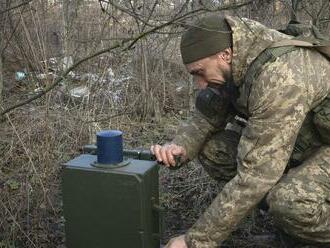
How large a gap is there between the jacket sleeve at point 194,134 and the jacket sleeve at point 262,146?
25.3 inches

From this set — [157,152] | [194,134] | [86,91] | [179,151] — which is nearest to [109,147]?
[157,152]

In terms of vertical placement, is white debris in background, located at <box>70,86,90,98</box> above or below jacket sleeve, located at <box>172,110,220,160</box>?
below

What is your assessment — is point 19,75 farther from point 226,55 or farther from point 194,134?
point 226,55

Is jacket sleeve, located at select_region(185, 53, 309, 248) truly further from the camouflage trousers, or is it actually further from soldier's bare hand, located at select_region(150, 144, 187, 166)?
soldier's bare hand, located at select_region(150, 144, 187, 166)

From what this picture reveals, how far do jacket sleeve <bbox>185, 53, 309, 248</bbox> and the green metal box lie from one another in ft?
0.78

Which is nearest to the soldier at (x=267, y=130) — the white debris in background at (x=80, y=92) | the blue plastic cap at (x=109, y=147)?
the blue plastic cap at (x=109, y=147)

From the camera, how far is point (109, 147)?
2.34 meters

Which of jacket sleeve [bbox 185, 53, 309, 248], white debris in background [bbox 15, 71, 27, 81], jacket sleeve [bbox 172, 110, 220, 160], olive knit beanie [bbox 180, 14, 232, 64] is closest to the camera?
jacket sleeve [bbox 185, 53, 309, 248]

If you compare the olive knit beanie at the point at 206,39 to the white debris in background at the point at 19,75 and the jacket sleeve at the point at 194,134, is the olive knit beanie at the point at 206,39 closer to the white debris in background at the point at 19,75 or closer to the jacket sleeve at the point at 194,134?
the jacket sleeve at the point at 194,134

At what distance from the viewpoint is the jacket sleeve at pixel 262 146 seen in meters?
2.27

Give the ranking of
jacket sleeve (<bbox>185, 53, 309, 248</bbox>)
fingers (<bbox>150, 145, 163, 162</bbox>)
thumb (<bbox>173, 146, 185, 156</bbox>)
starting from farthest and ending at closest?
thumb (<bbox>173, 146, 185, 156</bbox>) < fingers (<bbox>150, 145, 163, 162</bbox>) < jacket sleeve (<bbox>185, 53, 309, 248</bbox>)

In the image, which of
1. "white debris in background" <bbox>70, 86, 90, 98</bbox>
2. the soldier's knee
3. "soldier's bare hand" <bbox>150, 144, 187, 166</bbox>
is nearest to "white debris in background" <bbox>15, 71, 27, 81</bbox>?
"white debris in background" <bbox>70, 86, 90, 98</bbox>

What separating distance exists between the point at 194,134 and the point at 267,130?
0.77 m

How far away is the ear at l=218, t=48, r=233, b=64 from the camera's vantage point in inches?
95.7
